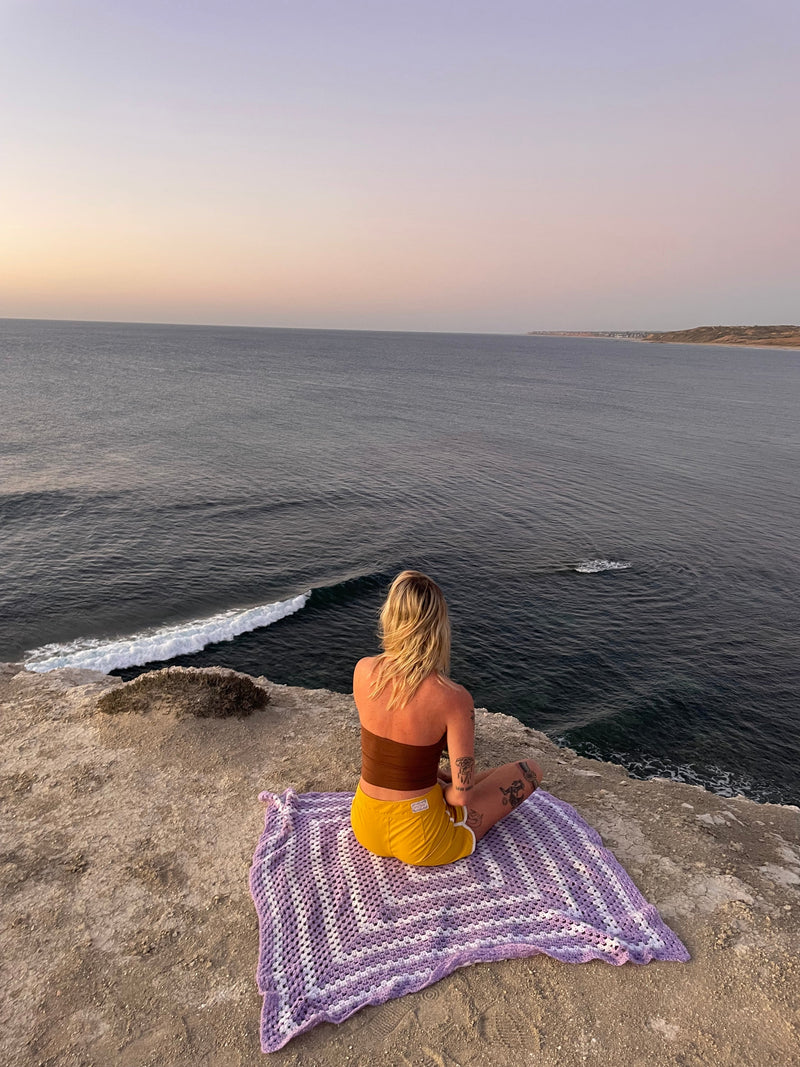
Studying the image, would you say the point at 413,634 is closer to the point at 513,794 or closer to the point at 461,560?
the point at 513,794

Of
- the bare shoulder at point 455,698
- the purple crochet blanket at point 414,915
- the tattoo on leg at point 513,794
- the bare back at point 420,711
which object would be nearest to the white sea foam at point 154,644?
the purple crochet blanket at point 414,915

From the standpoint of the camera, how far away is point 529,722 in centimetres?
1856

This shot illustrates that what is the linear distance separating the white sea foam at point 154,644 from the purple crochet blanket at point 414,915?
1553 cm

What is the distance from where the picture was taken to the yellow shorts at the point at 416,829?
20.9 feet

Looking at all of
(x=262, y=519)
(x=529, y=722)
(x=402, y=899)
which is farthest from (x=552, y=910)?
(x=262, y=519)

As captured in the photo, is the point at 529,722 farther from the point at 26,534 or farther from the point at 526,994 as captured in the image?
the point at 26,534

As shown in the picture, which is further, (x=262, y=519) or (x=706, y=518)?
(x=706, y=518)

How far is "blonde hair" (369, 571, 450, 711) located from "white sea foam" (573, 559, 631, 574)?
2496 cm

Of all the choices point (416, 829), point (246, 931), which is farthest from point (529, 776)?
point (246, 931)

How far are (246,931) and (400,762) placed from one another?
101 inches

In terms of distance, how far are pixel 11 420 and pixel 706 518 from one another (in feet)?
201

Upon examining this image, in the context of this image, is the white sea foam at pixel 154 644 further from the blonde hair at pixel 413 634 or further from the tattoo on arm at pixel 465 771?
the blonde hair at pixel 413 634

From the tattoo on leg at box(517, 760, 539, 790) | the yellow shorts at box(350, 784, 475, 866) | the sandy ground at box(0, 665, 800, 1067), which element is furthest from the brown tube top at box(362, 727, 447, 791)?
the sandy ground at box(0, 665, 800, 1067)

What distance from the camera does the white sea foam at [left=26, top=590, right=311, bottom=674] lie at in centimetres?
2072
